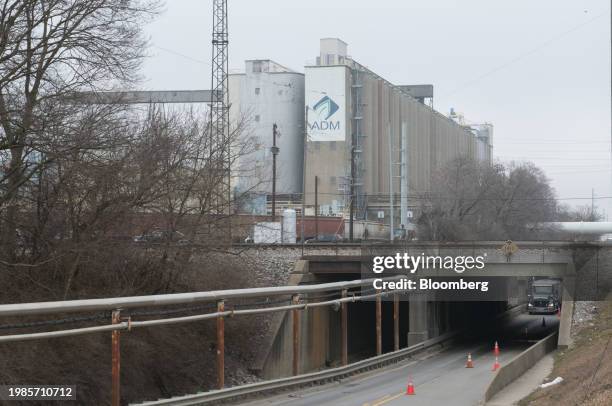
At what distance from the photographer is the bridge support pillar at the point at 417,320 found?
143 ft

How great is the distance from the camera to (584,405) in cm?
1525

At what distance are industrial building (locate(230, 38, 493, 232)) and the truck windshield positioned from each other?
19737 mm

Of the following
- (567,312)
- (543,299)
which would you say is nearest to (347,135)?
(543,299)

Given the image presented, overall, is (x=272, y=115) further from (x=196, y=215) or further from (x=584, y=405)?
(x=584, y=405)

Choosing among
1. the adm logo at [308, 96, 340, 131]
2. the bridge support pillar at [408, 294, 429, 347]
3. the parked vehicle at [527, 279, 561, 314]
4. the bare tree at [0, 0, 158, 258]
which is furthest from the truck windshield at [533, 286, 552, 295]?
the bare tree at [0, 0, 158, 258]

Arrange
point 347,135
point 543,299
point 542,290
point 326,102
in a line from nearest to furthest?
point 543,299, point 542,290, point 326,102, point 347,135

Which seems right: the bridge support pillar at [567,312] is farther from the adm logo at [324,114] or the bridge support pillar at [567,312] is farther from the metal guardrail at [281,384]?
the adm logo at [324,114]

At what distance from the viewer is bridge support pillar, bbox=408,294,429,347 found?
43562 mm

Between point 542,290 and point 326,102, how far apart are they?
3351 centimetres

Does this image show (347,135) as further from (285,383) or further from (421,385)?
(285,383)

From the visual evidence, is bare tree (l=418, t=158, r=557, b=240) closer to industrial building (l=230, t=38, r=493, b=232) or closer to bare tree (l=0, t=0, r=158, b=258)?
industrial building (l=230, t=38, r=493, b=232)

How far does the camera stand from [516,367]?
2659cm

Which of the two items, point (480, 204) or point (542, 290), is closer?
point (542, 290)

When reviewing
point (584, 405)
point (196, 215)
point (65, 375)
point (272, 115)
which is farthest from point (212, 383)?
point (272, 115)
